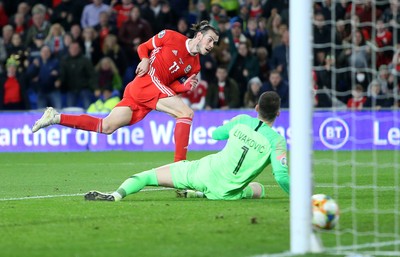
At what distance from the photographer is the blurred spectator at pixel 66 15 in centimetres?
2494

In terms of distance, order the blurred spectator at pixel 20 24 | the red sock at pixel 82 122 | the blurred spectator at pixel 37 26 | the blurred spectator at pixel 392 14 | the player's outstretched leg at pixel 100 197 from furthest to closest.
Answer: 1. the blurred spectator at pixel 20 24
2. the blurred spectator at pixel 37 26
3. the blurred spectator at pixel 392 14
4. the red sock at pixel 82 122
5. the player's outstretched leg at pixel 100 197

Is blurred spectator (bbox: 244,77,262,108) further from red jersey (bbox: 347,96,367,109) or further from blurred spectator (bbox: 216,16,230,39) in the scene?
red jersey (bbox: 347,96,367,109)

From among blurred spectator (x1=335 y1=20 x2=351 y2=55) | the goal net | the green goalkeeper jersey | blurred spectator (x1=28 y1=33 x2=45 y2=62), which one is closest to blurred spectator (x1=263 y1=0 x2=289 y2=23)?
the goal net

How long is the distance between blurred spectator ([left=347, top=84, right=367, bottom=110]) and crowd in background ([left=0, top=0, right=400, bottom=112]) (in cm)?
102

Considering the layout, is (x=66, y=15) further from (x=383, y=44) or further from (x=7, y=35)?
(x=383, y=44)

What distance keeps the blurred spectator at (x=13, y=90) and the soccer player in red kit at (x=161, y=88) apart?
11.4 metres

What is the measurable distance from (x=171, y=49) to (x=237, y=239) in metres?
5.30

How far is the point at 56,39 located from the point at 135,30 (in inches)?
78.1

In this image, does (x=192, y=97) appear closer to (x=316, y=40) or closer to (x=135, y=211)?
(x=316, y=40)

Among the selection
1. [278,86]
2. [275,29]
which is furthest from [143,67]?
[275,29]

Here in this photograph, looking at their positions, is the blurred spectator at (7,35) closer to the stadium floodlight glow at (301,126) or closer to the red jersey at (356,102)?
the red jersey at (356,102)

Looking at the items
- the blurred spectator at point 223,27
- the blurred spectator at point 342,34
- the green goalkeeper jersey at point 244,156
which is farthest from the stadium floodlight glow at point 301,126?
the blurred spectator at point 223,27

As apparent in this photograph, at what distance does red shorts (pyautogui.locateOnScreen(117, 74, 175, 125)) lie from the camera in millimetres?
12164

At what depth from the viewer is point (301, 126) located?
22.7ft
